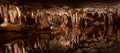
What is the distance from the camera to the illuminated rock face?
1.49m

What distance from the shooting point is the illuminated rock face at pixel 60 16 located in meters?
1.49

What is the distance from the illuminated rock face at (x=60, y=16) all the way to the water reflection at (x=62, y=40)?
2.2 inches

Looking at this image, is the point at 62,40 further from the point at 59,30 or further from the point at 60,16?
the point at 60,16

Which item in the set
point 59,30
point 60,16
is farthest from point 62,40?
point 60,16

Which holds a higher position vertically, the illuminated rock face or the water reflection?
the illuminated rock face

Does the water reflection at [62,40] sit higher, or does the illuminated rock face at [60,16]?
the illuminated rock face at [60,16]

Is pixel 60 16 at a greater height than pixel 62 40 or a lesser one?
greater

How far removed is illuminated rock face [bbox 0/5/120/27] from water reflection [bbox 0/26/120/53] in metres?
0.06

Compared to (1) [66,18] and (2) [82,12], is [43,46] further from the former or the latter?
(2) [82,12]

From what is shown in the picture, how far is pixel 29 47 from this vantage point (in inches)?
61.4

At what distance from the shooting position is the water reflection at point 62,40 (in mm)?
1484

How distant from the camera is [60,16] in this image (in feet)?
5.39

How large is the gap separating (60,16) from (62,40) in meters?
0.18

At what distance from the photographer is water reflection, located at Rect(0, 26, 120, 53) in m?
1.48
